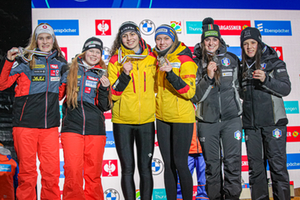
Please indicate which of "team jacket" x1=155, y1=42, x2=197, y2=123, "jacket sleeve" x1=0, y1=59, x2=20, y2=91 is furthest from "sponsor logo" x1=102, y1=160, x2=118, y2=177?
"jacket sleeve" x1=0, y1=59, x2=20, y2=91

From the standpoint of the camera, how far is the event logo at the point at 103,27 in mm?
3656

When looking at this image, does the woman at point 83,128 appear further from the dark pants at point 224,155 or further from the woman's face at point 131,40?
the dark pants at point 224,155

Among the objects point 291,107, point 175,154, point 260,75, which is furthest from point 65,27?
point 291,107

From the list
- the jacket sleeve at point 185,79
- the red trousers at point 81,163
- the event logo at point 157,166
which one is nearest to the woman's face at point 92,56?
the red trousers at point 81,163

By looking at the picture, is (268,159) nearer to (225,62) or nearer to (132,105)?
(225,62)

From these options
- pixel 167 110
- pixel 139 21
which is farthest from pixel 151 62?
pixel 139 21

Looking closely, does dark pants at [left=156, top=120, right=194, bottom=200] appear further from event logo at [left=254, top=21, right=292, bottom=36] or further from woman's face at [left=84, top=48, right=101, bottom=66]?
event logo at [left=254, top=21, right=292, bottom=36]

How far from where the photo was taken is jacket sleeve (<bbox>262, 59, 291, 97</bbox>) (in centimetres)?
261

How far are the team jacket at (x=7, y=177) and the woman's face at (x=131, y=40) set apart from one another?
6.48ft

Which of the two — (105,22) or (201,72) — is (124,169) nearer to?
(201,72)

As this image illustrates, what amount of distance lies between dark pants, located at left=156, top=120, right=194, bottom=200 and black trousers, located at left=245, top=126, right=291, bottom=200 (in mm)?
882

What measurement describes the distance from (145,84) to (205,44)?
89 cm

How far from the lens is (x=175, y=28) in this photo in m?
3.74

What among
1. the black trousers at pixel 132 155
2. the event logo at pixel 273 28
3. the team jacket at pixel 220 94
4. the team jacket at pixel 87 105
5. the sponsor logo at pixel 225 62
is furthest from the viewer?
the event logo at pixel 273 28
